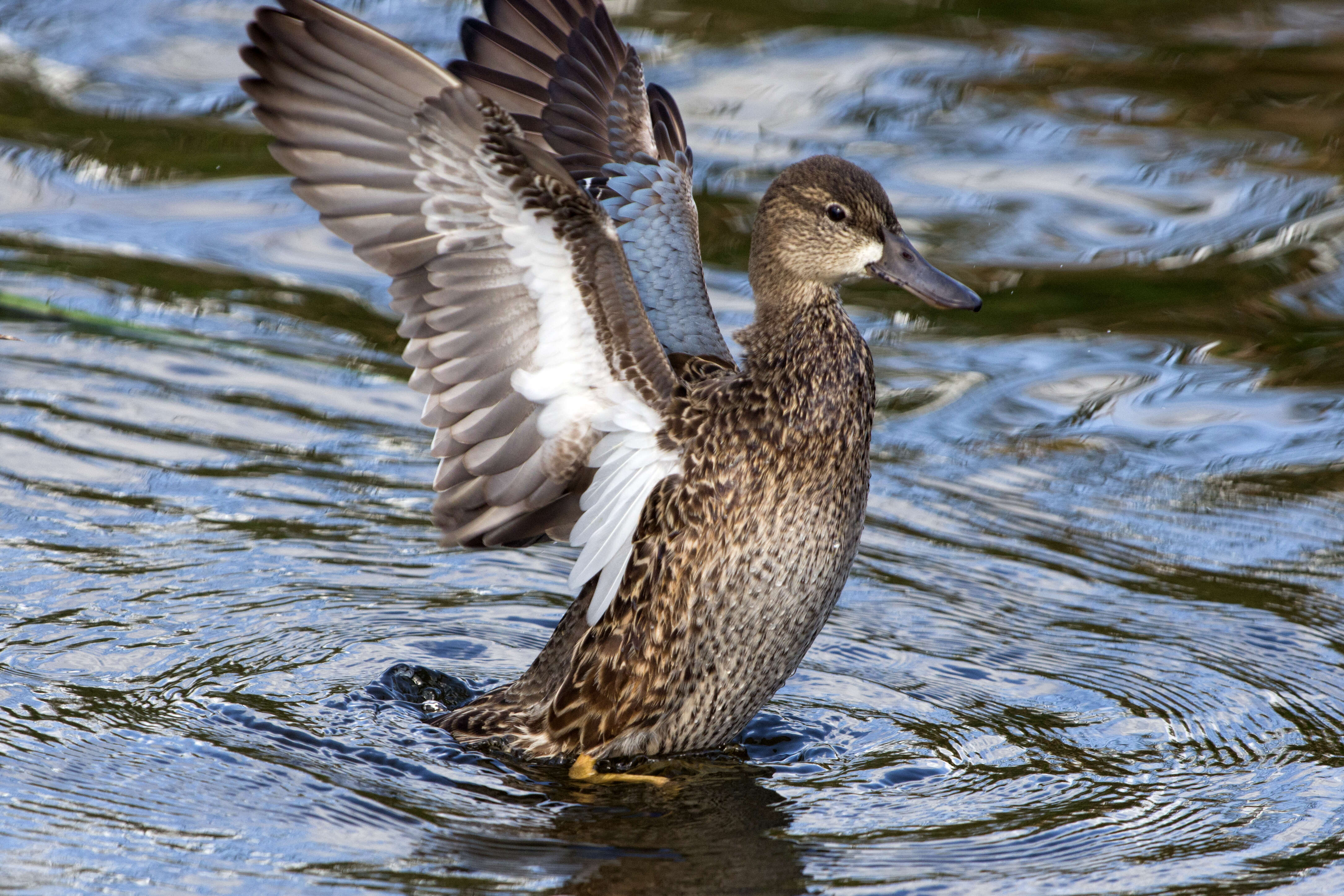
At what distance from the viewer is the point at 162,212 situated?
9047 mm

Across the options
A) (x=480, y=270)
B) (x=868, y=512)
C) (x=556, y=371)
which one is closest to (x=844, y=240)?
(x=556, y=371)

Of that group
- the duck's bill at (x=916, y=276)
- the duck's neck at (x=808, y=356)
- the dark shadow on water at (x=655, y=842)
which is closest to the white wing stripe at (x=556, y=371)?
the duck's neck at (x=808, y=356)

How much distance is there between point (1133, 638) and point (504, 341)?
2318 mm

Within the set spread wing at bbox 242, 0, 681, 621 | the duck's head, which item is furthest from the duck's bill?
spread wing at bbox 242, 0, 681, 621

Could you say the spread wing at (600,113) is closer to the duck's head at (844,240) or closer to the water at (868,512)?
the duck's head at (844,240)

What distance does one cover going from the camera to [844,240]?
17.4 ft

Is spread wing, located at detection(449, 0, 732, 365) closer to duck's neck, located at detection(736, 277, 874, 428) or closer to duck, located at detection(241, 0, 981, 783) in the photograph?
duck, located at detection(241, 0, 981, 783)

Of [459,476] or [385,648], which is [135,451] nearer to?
[385,648]

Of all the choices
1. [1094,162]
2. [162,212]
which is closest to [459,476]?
[162,212]

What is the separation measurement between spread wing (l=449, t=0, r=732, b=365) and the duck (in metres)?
0.03

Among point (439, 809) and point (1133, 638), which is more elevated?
point (1133, 638)

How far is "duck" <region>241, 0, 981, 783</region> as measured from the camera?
182 inches

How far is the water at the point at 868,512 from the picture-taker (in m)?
4.50

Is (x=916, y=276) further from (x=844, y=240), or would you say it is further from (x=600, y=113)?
(x=600, y=113)
